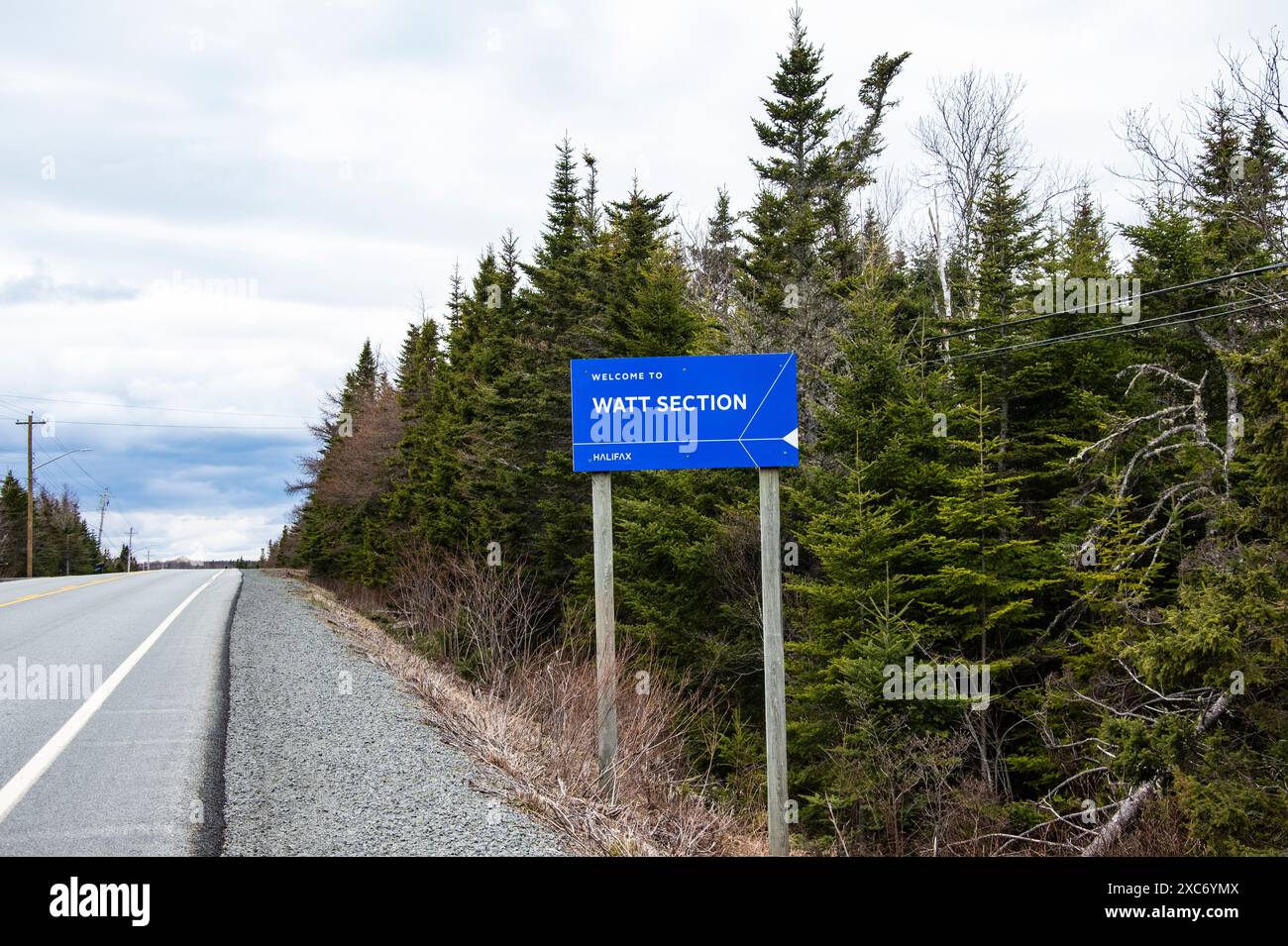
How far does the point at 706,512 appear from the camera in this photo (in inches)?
891

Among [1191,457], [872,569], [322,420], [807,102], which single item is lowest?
[872,569]

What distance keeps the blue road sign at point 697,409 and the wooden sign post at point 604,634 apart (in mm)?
676

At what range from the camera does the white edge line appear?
18.3ft

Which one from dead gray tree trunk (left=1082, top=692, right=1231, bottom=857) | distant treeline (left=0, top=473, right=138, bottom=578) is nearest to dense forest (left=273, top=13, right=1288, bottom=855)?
dead gray tree trunk (left=1082, top=692, right=1231, bottom=857)

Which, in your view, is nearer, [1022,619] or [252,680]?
[252,680]

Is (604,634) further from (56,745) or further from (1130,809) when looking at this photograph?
(1130,809)

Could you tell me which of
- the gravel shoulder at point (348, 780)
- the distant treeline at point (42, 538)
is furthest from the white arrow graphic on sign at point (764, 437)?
the distant treeline at point (42, 538)

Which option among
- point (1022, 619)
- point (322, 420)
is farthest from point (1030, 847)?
point (322, 420)

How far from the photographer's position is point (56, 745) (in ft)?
22.4

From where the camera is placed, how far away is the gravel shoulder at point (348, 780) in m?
5.07

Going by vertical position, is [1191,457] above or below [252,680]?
above

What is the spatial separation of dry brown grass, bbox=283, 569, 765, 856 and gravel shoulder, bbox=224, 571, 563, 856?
29cm
